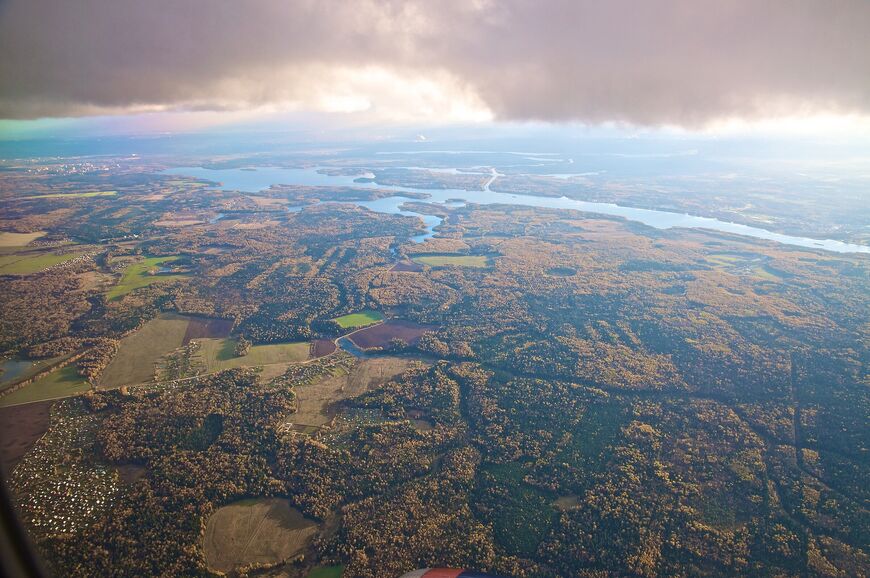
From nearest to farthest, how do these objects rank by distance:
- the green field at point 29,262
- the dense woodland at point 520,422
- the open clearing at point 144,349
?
the dense woodland at point 520,422 < the open clearing at point 144,349 < the green field at point 29,262

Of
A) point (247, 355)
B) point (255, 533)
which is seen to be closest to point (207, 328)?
point (247, 355)

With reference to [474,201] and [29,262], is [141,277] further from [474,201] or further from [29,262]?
[474,201]

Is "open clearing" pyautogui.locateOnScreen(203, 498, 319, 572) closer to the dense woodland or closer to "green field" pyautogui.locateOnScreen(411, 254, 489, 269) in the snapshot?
the dense woodland

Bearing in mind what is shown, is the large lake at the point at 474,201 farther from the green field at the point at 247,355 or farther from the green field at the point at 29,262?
the green field at the point at 29,262

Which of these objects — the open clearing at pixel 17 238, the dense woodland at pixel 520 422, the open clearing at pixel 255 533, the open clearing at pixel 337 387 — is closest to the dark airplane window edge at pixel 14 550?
the dense woodland at pixel 520 422

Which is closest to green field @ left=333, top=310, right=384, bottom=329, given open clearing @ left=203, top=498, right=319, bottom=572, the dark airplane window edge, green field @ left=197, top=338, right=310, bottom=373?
green field @ left=197, top=338, right=310, bottom=373

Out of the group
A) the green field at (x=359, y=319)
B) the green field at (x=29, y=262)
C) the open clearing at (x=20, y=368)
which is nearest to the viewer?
the open clearing at (x=20, y=368)
